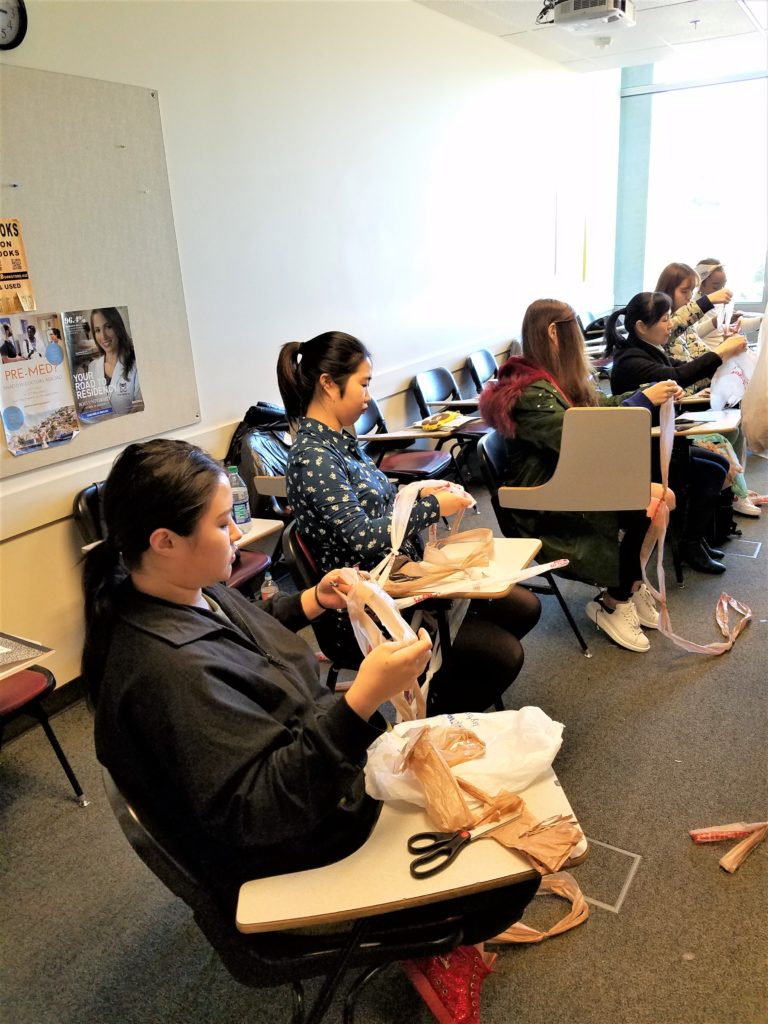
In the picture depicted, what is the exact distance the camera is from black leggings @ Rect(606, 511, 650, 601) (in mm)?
2824

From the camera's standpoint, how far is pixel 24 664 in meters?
1.76

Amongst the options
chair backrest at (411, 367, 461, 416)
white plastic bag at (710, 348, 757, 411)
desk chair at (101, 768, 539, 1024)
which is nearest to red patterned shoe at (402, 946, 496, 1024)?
desk chair at (101, 768, 539, 1024)

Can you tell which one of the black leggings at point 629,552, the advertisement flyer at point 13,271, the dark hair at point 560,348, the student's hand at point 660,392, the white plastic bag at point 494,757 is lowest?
the black leggings at point 629,552

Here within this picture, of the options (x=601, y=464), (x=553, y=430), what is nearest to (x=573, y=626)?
(x=601, y=464)

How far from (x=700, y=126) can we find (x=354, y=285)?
5564mm

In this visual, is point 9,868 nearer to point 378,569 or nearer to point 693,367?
point 378,569

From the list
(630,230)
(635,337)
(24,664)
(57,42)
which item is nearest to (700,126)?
(630,230)

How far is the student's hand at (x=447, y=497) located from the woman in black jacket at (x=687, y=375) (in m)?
1.72

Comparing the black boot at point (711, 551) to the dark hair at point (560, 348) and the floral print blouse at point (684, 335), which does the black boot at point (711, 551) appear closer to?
the floral print blouse at point (684, 335)

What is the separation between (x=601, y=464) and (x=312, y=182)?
2.32 metres

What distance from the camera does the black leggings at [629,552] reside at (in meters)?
2.82

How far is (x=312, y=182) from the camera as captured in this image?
12.9ft

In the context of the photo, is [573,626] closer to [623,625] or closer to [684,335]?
[623,625]

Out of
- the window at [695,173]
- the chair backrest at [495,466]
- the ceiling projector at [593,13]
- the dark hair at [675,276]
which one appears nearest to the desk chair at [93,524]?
the chair backrest at [495,466]
